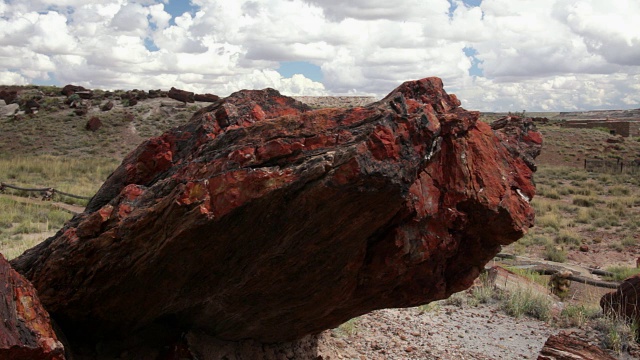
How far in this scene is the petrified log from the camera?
3980 mm

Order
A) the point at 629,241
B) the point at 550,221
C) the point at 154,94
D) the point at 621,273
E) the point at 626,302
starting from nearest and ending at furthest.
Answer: the point at 626,302
the point at 621,273
the point at 629,241
the point at 550,221
the point at 154,94

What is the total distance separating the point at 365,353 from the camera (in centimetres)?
691

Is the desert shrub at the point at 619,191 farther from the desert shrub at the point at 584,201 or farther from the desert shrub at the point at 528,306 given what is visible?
the desert shrub at the point at 528,306

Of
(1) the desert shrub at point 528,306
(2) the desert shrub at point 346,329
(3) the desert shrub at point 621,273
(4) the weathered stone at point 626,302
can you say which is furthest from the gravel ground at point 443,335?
(3) the desert shrub at point 621,273

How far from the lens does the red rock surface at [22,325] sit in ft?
11.6

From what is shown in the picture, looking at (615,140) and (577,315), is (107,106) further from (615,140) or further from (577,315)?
(577,315)

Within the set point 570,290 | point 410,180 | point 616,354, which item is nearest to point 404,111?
point 410,180

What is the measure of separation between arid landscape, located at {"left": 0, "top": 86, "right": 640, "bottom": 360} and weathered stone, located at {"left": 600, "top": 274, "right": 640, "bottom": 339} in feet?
0.65

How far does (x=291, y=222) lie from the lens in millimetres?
4070

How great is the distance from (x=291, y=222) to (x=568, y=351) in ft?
12.8

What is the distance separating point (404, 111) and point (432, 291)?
1.85 metres

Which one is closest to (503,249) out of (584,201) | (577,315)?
(577,315)

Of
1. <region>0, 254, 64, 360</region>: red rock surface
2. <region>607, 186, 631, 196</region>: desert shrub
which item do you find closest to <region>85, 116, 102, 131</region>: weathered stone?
<region>607, 186, 631, 196</region>: desert shrub

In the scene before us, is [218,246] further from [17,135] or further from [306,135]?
[17,135]
